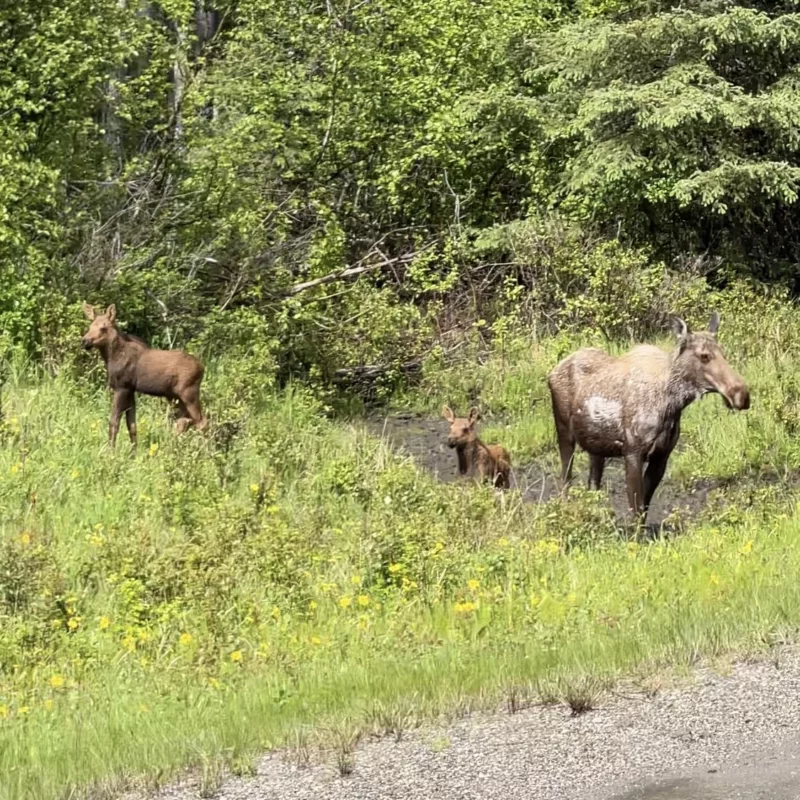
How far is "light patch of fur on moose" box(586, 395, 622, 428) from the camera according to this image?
490 inches

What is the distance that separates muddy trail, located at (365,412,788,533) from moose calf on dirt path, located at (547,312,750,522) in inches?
20.8

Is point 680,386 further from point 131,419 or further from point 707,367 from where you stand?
point 131,419

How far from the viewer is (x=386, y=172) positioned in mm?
23094

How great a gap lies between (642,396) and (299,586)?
12.0 ft

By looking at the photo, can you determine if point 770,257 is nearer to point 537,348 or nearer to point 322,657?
point 537,348

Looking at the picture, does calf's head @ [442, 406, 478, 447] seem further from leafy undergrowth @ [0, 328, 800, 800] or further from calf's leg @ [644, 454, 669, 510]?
calf's leg @ [644, 454, 669, 510]

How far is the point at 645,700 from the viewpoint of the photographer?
6.79 m

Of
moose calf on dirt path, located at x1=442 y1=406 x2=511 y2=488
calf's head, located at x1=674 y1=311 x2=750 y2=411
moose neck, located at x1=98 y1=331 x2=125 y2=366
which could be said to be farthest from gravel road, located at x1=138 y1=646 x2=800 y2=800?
moose neck, located at x1=98 y1=331 x2=125 y2=366

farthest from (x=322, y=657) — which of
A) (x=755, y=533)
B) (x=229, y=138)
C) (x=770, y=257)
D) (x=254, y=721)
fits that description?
(x=770, y=257)

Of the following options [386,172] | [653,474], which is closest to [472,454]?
[653,474]

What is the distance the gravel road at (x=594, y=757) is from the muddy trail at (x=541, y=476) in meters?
5.39

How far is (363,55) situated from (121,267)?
6312mm

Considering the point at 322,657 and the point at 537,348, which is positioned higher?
the point at 537,348

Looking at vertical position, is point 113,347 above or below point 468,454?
above
